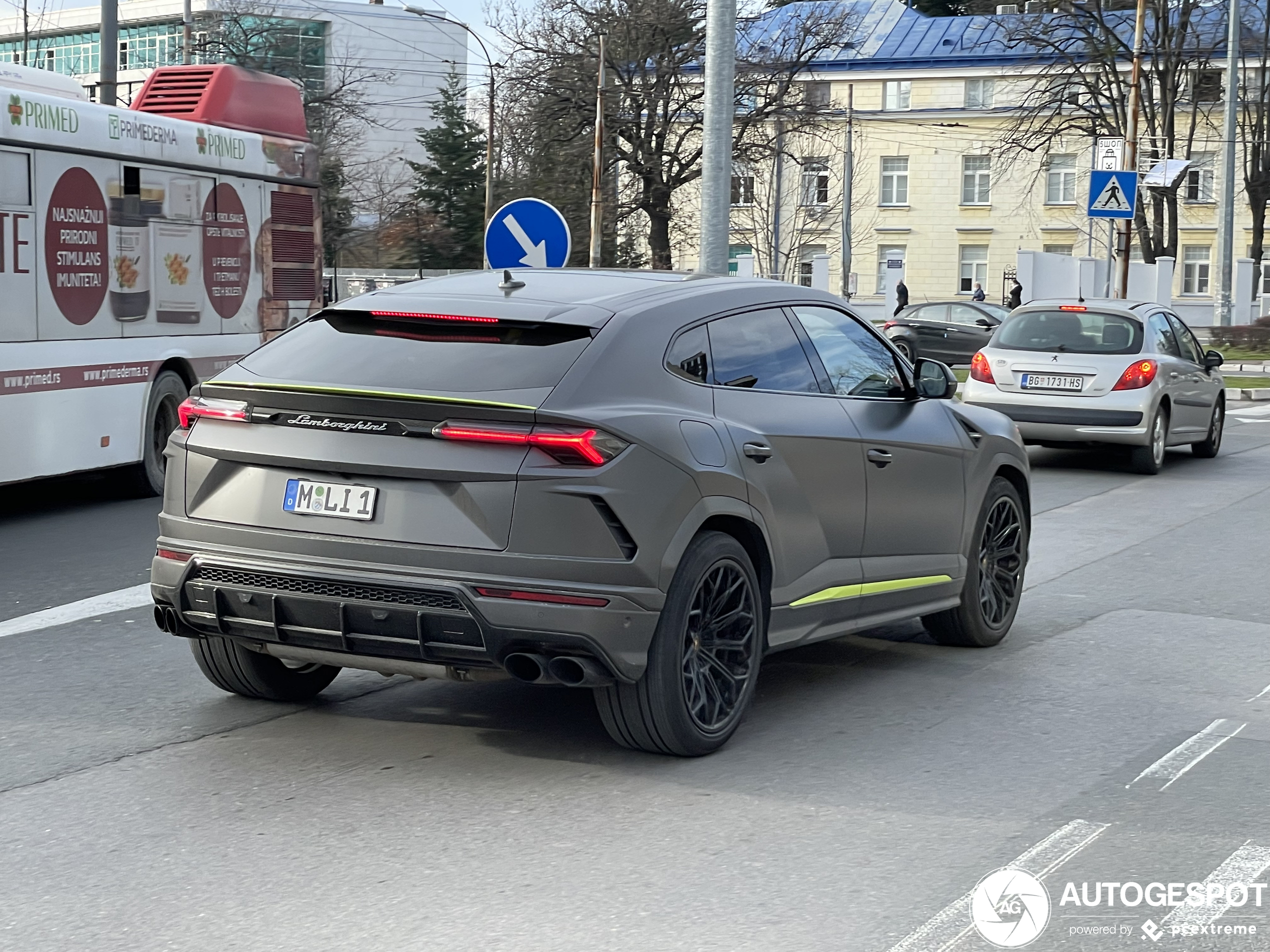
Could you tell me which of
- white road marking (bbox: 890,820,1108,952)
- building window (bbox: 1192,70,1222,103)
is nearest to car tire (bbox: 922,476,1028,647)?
white road marking (bbox: 890,820,1108,952)

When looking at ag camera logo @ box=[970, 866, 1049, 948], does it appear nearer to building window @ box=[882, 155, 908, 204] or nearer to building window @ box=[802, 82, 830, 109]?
building window @ box=[802, 82, 830, 109]

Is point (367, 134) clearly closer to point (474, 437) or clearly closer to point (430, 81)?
point (430, 81)

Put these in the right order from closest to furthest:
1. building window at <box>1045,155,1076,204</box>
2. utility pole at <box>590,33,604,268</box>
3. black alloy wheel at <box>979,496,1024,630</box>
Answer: black alloy wheel at <box>979,496,1024,630</box> → utility pole at <box>590,33,604,268</box> → building window at <box>1045,155,1076,204</box>

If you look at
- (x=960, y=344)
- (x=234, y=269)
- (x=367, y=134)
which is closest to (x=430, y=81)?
(x=367, y=134)

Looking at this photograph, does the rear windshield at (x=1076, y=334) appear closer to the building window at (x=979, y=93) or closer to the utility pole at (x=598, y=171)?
the utility pole at (x=598, y=171)

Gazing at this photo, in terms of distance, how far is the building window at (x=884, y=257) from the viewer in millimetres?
77750

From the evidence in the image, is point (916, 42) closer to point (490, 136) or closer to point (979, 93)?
point (979, 93)

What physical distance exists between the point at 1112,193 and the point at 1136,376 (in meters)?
10.7

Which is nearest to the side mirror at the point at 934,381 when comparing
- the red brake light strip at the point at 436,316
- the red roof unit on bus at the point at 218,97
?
the red brake light strip at the point at 436,316

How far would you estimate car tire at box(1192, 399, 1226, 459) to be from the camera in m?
17.5

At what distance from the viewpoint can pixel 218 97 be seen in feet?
46.3

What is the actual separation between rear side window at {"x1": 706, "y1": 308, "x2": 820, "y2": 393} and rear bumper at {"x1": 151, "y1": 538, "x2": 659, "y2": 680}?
116cm

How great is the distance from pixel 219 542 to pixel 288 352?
0.72m

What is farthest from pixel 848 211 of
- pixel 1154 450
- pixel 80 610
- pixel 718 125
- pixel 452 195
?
pixel 80 610
